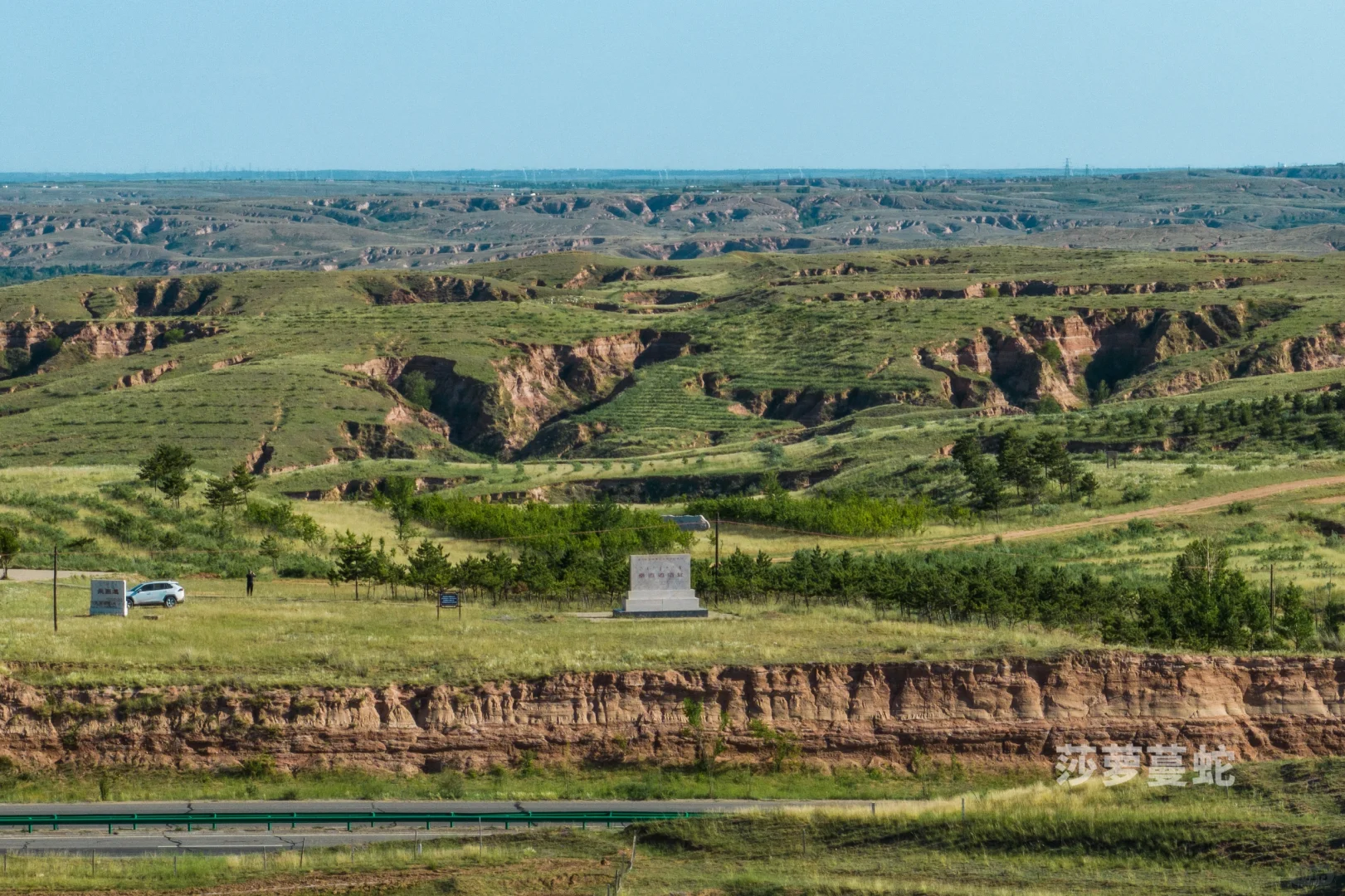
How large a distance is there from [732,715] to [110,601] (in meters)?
17.7

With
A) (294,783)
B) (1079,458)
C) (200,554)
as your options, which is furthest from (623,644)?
(1079,458)

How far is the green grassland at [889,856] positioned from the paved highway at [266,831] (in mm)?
948

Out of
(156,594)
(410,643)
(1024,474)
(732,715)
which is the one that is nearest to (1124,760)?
(732,715)

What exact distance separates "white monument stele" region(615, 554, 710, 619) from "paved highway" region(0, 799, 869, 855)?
11.9 meters

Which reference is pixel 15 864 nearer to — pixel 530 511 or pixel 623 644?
pixel 623 644

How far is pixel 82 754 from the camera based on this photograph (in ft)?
135

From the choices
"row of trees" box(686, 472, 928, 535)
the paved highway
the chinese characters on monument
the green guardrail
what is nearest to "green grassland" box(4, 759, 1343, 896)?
the paved highway

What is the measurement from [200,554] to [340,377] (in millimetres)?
67091

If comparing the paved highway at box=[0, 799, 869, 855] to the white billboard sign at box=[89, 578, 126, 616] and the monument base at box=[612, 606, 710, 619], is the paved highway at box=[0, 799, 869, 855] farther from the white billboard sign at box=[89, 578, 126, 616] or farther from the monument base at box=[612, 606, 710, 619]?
the monument base at box=[612, 606, 710, 619]

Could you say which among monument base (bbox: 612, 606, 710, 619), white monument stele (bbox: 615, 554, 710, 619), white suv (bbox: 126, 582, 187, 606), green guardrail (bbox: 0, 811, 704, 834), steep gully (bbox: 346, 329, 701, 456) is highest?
white monument stele (bbox: 615, 554, 710, 619)

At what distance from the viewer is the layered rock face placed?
136 ft

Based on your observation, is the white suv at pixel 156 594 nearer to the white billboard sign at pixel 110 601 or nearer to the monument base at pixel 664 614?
the white billboard sign at pixel 110 601

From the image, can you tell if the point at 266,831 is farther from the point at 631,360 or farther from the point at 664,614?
the point at 631,360

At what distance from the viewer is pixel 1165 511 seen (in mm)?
73438
